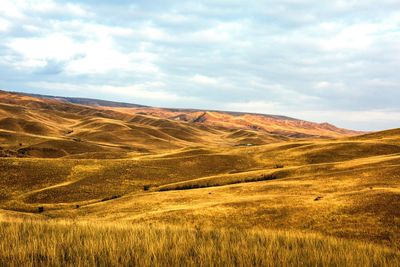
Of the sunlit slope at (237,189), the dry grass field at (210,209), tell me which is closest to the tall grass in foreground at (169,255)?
the dry grass field at (210,209)

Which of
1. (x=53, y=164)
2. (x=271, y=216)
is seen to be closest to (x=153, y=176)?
(x=53, y=164)

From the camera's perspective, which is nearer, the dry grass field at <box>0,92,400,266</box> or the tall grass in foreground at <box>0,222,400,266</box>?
the tall grass in foreground at <box>0,222,400,266</box>

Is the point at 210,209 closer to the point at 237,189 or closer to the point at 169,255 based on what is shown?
the point at 237,189

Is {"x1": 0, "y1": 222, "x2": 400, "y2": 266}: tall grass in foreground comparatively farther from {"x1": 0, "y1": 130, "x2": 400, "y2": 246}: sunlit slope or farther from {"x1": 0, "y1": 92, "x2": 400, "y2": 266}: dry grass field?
{"x1": 0, "y1": 130, "x2": 400, "y2": 246}: sunlit slope

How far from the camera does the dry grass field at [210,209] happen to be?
34.0 ft

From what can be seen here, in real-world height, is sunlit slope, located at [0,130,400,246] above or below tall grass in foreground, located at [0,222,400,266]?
below

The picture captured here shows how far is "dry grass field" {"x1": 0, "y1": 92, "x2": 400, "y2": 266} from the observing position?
1036 centimetres

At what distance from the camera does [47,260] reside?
32.2 feet

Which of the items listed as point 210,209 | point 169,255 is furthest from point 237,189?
point 169,255

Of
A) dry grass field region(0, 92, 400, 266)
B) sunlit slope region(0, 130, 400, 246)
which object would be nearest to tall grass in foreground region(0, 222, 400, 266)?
dry grass field region(0, 92, 400, 266)

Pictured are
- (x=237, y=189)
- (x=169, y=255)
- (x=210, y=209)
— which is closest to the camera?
(x=169, y=255)

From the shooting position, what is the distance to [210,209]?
3428 centimetres

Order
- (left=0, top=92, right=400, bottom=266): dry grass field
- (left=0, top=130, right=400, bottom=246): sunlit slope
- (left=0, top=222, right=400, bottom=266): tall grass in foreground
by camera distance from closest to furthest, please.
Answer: (left=0, top=222, right=400, bottom=266): tall grass in foreground < (left=0, top=92, right=400, bottom=266): dry grass field < (left=0, top=130, right=400, bottom=246): sunlit slope

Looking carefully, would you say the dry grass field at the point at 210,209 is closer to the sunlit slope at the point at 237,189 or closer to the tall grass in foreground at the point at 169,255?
the tall grass in foreground at the point at 169,255
